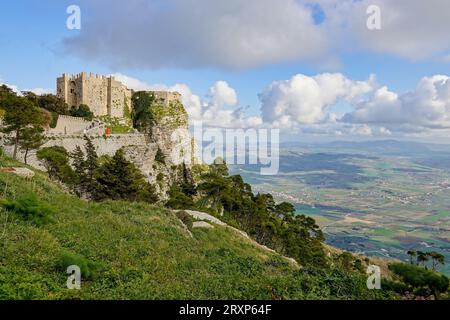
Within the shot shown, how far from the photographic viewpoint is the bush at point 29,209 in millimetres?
12711

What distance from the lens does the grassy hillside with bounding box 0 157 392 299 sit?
809 cm

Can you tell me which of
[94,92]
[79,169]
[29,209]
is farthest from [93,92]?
[29,209]

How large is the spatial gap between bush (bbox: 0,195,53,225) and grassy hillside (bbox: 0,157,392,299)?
0.62 ft

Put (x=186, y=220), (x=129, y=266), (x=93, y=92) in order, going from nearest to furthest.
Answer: (x=129, y=266), (x=186, y=220), (x=93, y=92)

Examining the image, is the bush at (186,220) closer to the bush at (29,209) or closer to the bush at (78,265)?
the bush at (29,209)

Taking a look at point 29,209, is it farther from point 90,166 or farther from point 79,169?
point 90,166

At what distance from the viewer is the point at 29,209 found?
12.9 metres

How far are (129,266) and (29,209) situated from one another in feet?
17.0

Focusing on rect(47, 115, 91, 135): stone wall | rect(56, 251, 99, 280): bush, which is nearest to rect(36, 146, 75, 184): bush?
rect(47, 115, 91, 135): stone wall

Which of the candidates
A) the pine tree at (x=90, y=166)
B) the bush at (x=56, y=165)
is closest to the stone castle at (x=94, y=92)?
the pine tree at (x=90, y=166)

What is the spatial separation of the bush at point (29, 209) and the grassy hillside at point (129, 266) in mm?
188

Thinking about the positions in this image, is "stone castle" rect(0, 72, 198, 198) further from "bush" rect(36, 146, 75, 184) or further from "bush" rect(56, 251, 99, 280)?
"bush" rect(56, 251, 99, 280)

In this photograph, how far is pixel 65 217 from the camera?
14.9 m

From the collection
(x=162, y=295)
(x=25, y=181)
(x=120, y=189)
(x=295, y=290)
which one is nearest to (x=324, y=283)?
(x=295, y=290)
